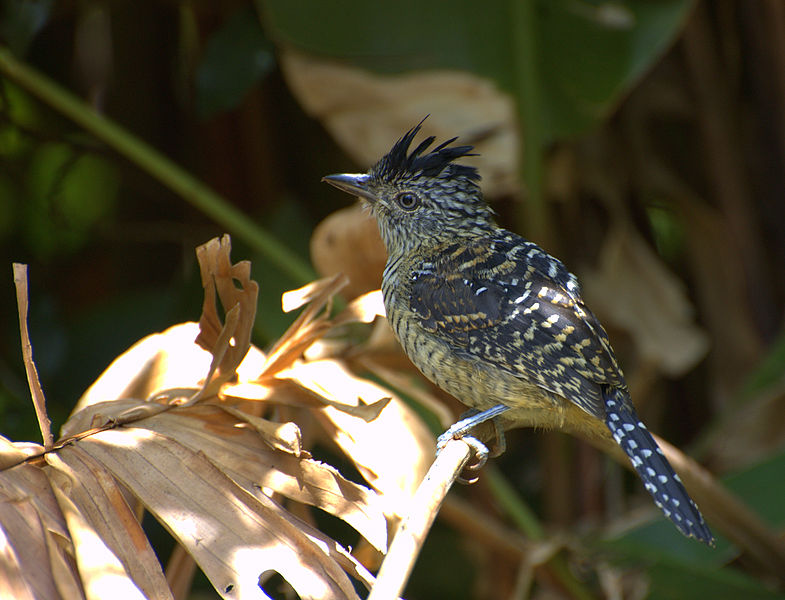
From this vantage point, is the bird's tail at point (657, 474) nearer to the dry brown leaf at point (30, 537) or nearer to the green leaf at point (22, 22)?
the dry brown leaf at point (30, 537)

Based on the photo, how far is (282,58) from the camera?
12.1 feet

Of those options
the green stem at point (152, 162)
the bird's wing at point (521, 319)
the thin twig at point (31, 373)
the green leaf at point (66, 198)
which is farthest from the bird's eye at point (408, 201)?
the green leaf at point (66, 198)

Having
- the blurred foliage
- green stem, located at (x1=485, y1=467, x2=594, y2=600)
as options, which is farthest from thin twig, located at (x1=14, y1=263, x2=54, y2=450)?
green stem, located at (x1=485, y1=467, x2=594, y2=600)

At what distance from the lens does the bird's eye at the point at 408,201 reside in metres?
2.83

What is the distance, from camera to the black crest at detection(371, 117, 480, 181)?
2695 millimetres

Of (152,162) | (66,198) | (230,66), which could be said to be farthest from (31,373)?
(66,198)

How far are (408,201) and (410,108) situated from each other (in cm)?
86

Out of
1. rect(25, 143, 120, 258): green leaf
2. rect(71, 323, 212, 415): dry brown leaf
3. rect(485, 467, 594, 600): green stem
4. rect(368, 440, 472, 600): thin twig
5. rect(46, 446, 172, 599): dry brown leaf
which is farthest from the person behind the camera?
rect(25, 143, 120, 258): green leaf

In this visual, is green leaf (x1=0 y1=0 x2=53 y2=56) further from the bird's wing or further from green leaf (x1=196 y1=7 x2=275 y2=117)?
the bird's wing

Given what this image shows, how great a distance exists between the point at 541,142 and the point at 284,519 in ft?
7.85

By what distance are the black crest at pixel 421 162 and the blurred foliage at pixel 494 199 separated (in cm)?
81

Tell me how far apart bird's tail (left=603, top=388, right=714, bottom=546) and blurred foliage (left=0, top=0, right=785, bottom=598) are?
1.02m

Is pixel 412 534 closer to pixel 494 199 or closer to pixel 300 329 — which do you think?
pixel 300 329

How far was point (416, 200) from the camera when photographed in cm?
283
